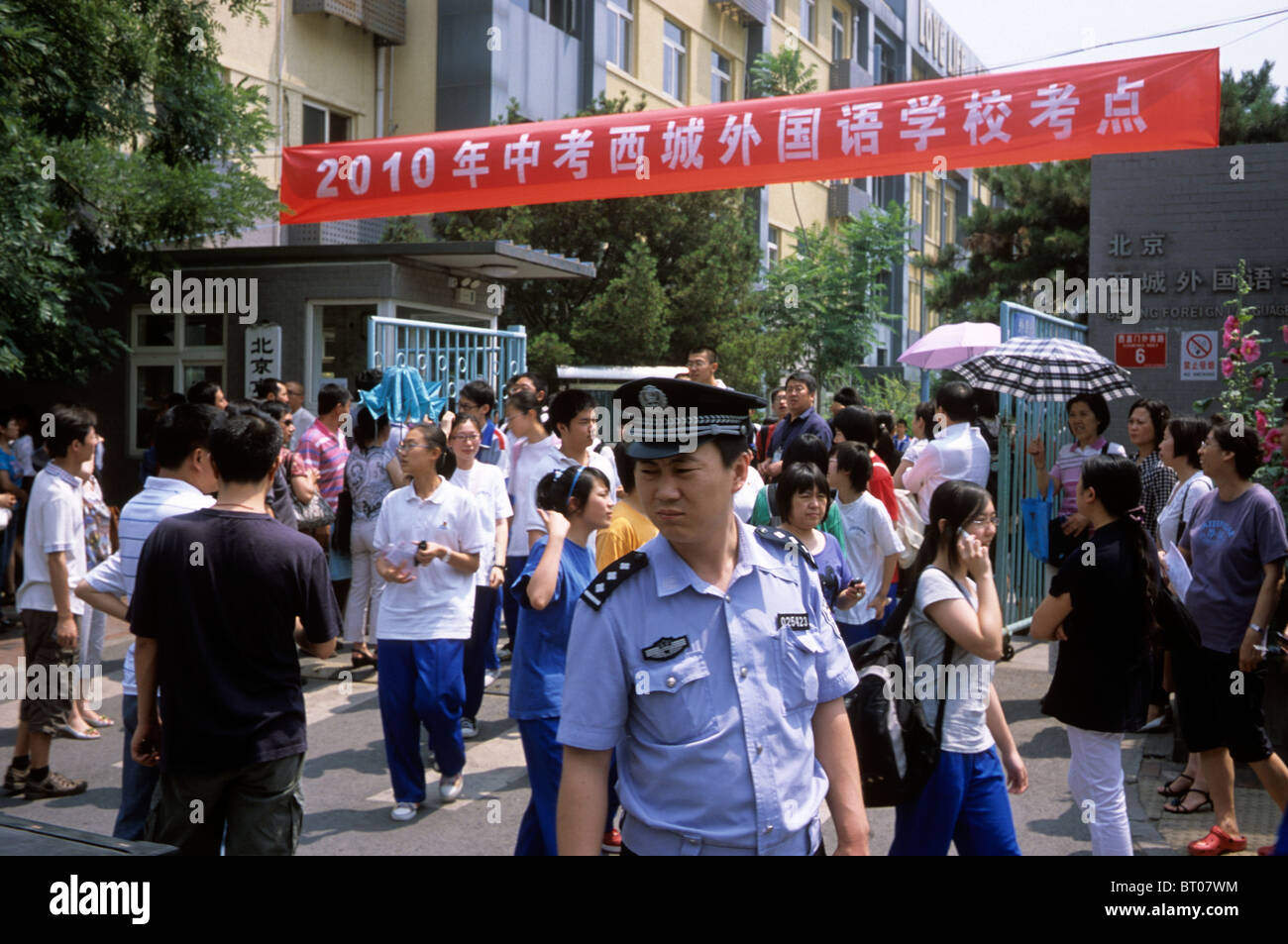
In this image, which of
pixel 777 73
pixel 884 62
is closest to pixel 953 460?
pixel 777 73

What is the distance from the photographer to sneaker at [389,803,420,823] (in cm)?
550

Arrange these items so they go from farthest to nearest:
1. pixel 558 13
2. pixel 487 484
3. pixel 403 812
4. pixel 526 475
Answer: pixel 558 13, pixel 526 475, pixel 487 484, pixel 403 812

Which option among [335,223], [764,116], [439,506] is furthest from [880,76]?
[439,506]

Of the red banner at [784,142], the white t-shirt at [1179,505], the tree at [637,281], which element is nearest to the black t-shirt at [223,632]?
the white t-shirt at [1179,505]

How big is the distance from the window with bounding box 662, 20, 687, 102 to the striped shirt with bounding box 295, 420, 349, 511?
20.4 metres

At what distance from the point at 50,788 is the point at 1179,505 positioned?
229 inches

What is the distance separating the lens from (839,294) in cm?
2569

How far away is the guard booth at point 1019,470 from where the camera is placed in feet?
30.1

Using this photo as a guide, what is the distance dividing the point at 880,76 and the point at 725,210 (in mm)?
22247

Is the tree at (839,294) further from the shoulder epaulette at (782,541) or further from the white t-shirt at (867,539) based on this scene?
the shoulder epaulette at (782,541)

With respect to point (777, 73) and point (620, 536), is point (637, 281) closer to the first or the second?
point (777, 73)

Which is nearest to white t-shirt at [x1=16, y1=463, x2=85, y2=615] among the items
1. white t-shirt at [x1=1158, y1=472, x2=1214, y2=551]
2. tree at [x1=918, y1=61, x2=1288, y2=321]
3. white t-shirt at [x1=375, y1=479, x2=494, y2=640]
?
white t-shirt at [x1=375, y1=479, x2=494, y2=640]

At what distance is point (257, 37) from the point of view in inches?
730
